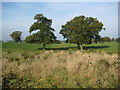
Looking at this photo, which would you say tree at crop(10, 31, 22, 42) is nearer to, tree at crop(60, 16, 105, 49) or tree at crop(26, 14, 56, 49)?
tree at crop(26, 14, 56, 49)

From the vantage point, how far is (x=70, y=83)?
14.3 ft

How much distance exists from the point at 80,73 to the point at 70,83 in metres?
1.13

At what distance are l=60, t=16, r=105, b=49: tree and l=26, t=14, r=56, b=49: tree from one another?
16.4 ft

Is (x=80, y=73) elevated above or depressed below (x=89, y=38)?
below

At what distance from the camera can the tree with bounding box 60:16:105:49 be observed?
3086cm

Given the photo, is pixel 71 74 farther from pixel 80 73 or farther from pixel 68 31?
pixel 68 31

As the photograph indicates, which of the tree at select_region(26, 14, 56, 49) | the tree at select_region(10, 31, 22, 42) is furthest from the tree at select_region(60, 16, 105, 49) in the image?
the tree at select_region(10, 31, 22, 42)

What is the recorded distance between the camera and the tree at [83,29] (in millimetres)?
30859

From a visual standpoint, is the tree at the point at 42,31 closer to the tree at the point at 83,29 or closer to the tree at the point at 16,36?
the tree at the point at 83,29

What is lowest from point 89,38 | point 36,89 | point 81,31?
point 36,89

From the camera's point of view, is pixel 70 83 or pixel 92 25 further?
pixel 92 25

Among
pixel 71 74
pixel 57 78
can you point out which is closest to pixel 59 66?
pixel 71 74

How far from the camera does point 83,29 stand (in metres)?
30.7

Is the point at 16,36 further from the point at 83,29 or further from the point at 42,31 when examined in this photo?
the point at 83,29
